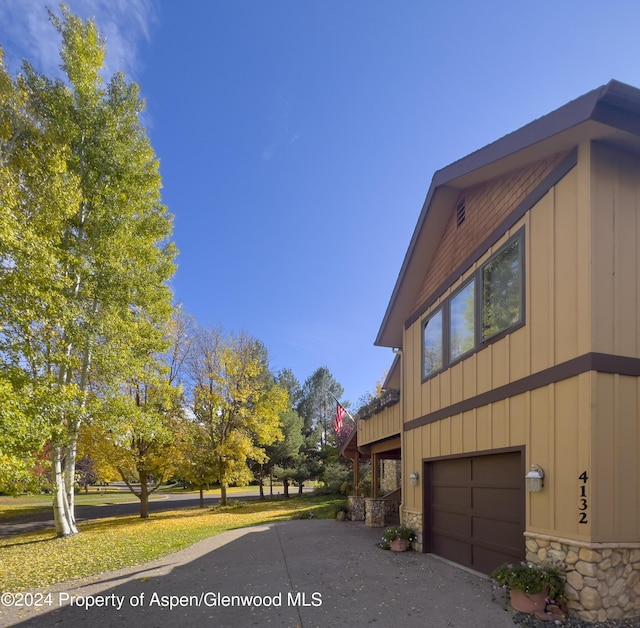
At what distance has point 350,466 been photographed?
2669 centimetres

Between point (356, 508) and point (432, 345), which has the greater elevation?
point (432, 345)

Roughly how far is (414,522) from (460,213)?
6.43 meters

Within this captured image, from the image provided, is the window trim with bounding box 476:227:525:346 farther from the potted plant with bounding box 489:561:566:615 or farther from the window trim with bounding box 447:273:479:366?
the potted plant with bounding box 489:561:566:615

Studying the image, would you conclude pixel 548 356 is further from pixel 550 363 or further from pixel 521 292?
pixel 521 292

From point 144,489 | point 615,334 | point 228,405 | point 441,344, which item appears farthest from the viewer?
point 228,405

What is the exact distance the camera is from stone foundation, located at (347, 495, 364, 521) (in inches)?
A: 567

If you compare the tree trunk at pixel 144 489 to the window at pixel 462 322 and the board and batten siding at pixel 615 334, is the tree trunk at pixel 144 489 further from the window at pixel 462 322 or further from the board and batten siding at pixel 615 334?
the board and batten siding at pixel 615 334

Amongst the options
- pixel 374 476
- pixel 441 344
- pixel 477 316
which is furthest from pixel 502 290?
pixel 374 476

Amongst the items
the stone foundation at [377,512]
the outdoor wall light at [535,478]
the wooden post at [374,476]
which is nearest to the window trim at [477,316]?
the outdoor wall light at [535,478]

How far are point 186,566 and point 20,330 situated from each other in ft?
23.9

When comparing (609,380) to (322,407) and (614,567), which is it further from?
(322,407)

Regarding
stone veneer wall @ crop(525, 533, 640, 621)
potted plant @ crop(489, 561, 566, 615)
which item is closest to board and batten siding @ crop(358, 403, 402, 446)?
potted plant @ crop(489, 561, 566, 615)

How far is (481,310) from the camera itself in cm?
699

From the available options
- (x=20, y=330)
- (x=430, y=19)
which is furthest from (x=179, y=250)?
(x=430, y=19)
